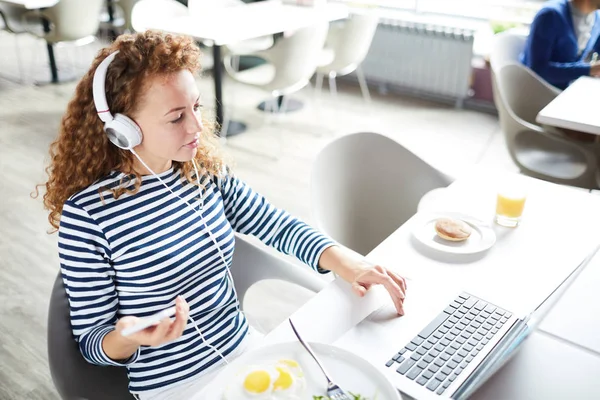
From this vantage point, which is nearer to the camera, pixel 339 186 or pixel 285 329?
pixel 285 329

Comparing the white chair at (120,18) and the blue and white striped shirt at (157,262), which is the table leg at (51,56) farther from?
the blue and white striped shirt at (157,262)

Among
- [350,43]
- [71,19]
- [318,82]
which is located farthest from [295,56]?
[71,19]

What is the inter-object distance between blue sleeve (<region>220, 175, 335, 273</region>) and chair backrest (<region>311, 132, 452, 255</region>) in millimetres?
346

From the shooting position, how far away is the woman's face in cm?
111

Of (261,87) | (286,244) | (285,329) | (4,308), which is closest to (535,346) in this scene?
(285,329)

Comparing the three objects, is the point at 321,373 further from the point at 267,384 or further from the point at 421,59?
the point at 421,59

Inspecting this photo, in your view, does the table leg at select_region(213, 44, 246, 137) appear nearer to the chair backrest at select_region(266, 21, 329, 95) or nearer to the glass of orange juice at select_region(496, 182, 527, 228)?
the chair backrest at select_region(266, 21, 329, 95)

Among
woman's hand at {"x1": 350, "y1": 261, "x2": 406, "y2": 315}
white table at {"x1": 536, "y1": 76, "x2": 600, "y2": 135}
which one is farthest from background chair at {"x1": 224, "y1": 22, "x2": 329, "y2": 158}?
woman's hand at {"x1": 350, "y1": 261, "x2": 406, "y2": 315}

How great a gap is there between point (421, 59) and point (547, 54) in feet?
6.30

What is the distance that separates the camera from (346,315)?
1092 mm

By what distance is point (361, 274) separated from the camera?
1160mm

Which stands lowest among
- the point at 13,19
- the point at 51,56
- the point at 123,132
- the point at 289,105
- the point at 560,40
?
the point at 289,105

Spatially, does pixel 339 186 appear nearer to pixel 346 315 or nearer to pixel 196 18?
pixel 346 315

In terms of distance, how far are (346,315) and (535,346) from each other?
1.14 feet
